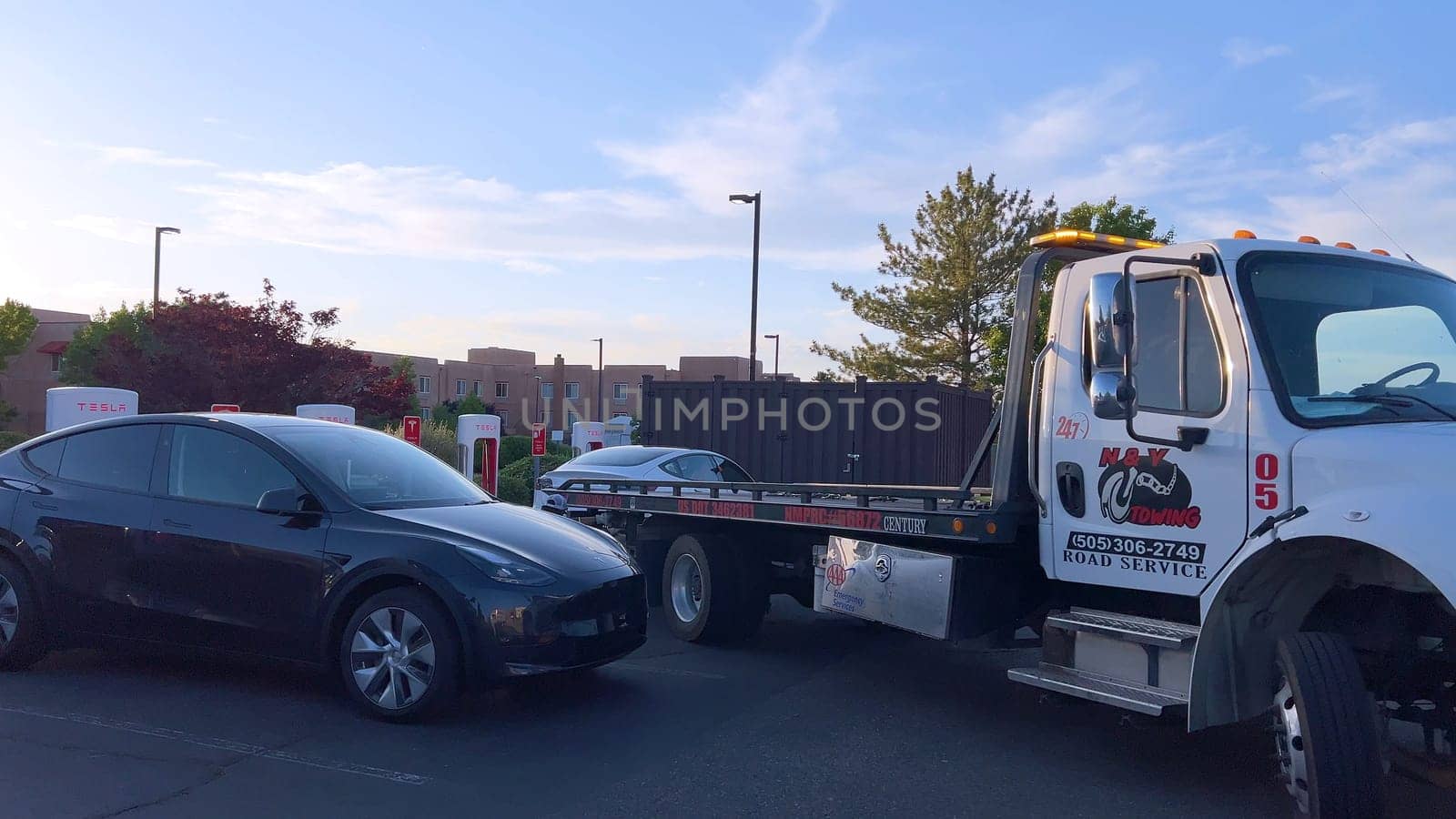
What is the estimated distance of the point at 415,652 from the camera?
19.3ft

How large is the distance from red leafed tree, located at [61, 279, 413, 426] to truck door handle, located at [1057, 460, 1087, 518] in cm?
2008

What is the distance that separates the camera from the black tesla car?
19.4 feet

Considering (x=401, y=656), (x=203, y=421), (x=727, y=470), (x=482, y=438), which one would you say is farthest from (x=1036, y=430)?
(x=482, y=438)

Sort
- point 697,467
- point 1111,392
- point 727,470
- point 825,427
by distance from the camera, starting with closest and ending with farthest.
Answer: point 1111,392 → point 727,470 → point 697,467 → point 825,427

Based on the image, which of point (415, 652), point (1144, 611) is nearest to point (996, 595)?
point (1144, 611)

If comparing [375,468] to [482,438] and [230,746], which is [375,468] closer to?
Result: [230,746]

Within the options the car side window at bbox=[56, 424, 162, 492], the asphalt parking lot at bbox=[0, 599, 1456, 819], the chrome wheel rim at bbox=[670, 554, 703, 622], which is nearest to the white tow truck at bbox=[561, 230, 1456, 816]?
the asphalt parking lot at bbox=[0, 599, 1456, 819]

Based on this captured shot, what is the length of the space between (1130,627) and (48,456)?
242 inches

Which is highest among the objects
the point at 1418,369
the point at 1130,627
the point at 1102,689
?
the point at 1418,369

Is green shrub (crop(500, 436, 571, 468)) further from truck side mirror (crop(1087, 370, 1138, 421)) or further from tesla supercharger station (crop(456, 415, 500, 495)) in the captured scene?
truck side mirror (crop(1087, 370, 1138, 421))

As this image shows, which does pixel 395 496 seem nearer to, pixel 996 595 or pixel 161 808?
pixel 161 808

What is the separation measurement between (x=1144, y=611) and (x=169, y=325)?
2193cm

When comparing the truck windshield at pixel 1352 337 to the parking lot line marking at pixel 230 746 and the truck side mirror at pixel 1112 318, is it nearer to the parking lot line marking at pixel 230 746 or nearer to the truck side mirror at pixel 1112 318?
the truck side mirror at pixel 1112 318

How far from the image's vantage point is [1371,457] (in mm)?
4285
